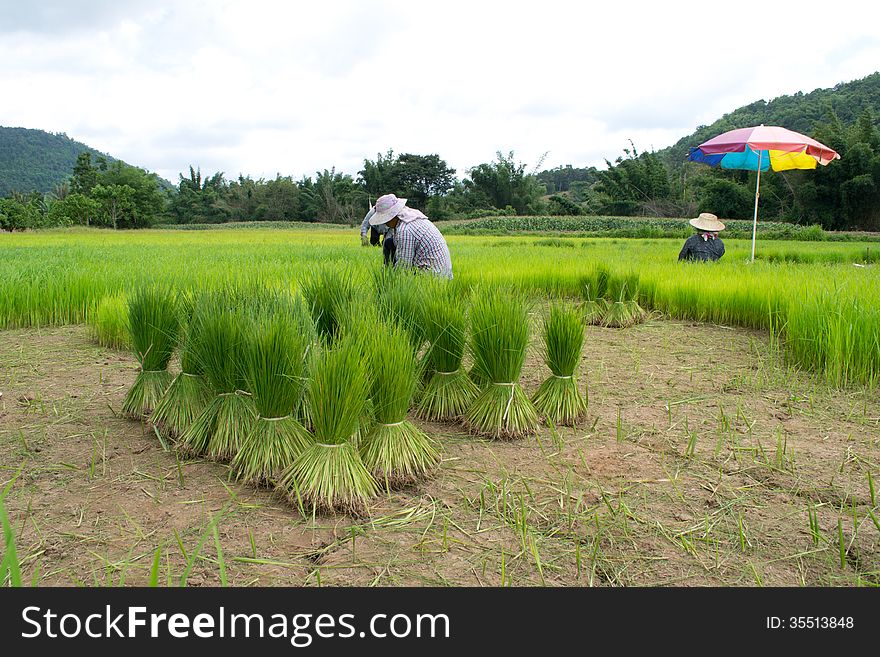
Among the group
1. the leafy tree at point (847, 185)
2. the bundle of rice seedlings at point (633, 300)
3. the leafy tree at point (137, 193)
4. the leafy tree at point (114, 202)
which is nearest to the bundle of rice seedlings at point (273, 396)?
the bundle of rice seedlings at point (633, 300)

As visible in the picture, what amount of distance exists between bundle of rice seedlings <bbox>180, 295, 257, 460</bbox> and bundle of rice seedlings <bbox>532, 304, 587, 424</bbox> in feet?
4.17

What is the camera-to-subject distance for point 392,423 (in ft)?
6.79

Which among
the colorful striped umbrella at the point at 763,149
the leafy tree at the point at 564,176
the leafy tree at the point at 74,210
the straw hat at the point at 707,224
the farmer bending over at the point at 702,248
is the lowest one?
the farmer bending over at the point at 702,248

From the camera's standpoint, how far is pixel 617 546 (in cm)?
164

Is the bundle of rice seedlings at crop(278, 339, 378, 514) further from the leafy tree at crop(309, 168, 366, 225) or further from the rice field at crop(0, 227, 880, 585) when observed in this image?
the leafy tree at crop(309, 168, 366, 225)

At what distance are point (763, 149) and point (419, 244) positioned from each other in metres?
5.54

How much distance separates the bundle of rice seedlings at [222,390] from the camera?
216 centimetres

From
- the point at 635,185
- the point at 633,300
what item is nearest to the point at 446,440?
the point at 633,300

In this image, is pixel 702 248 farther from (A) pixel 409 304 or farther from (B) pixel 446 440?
(B) pixel 446 440

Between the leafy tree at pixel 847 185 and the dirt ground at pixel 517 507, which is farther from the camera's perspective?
the leafy tree at pixel 847 185

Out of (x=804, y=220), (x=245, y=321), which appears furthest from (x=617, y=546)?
(x=804, y=220)

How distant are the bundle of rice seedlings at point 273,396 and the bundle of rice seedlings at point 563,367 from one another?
1.13 m

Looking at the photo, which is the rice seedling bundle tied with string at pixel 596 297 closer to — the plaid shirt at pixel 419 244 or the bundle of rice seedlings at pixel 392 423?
the plaid shirt at pixel 419 244

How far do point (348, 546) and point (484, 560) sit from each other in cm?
37
